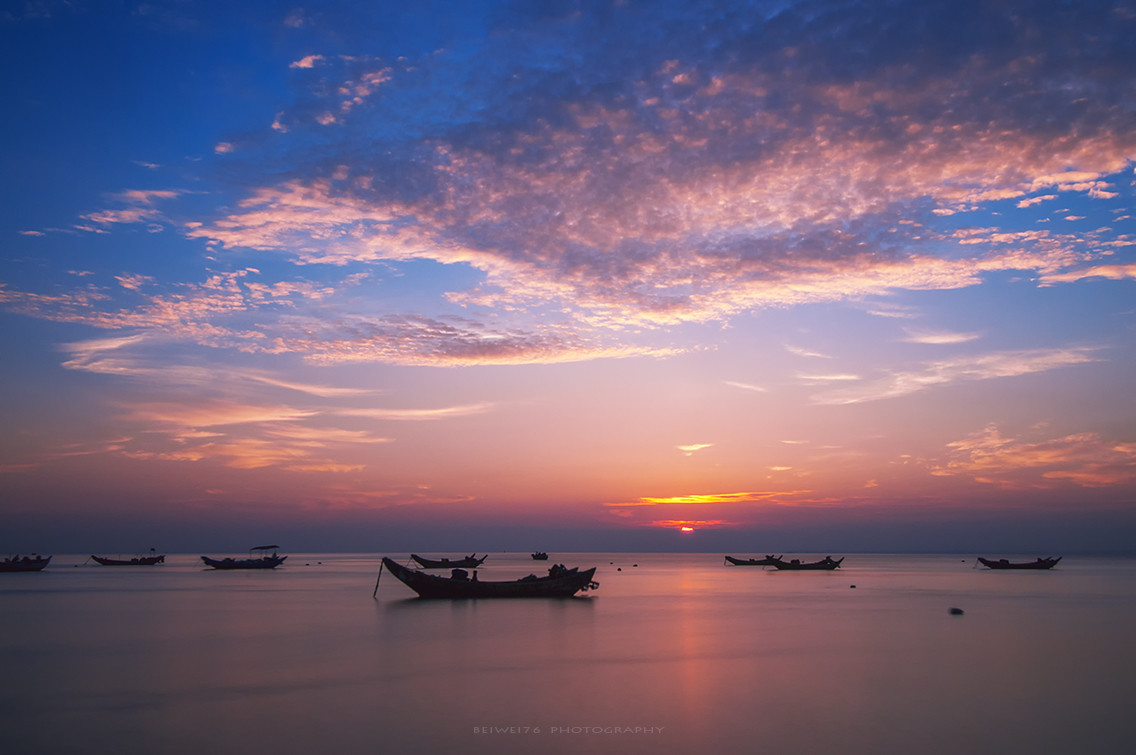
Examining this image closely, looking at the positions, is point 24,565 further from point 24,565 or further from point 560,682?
point 560,682

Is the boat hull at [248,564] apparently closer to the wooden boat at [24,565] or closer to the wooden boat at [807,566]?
the wooden boat at [24,565]

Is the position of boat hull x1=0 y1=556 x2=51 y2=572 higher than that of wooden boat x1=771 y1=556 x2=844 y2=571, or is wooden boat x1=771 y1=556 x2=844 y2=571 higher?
boat hull x1=0 y1=556 x2=51 y2=572

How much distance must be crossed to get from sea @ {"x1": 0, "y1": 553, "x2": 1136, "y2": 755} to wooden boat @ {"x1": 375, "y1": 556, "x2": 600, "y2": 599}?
4.17 metres

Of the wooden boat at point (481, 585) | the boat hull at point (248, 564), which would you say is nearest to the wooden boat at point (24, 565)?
the boat hull at point (248, 564)

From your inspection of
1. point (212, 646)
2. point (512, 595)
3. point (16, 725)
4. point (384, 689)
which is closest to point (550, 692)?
point (384, 689)

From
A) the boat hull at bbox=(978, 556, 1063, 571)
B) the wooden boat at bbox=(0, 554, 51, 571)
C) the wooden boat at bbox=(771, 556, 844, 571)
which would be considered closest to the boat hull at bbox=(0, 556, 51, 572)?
the wooden boat at bbox=(0, 554, 51, 571)

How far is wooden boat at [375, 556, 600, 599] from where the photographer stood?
33750 mm

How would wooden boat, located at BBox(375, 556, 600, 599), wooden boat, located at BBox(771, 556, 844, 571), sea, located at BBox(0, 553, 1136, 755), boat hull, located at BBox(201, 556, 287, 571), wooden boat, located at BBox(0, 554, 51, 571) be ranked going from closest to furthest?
sea, located at BBox(0, 553, 1136, 755)
wooden boat, located at BBox(375, 556, 600, 599)
wooden boat, located at BBox(0, 554, 51, 571)
boat hull, located at BBox(201, 556, 287, 571)
wooden boat, located at BBox(771, 556, 844, 571)

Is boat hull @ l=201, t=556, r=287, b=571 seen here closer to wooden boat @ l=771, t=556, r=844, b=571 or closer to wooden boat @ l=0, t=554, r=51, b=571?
wooden boat @ l=0, t=554, r=51, b=571

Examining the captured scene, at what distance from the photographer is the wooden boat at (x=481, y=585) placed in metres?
33.8

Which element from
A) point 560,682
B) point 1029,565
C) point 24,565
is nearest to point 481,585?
point 560,682

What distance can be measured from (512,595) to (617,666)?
18.7 metres

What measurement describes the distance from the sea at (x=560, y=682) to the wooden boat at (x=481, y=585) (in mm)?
4165

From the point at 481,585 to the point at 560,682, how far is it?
20021 mm
